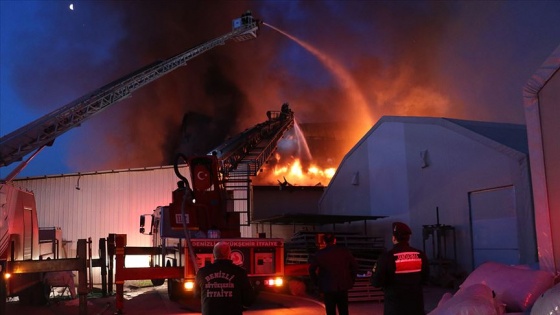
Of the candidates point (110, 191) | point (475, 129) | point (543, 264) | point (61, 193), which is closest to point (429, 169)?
point (475, 129)

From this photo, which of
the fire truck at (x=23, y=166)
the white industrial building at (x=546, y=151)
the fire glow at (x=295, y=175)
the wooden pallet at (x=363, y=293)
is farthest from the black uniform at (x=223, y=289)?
the fire glow at (x=295, y=175)

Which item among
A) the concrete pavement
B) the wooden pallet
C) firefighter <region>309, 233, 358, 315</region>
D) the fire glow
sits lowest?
the concrete pavement

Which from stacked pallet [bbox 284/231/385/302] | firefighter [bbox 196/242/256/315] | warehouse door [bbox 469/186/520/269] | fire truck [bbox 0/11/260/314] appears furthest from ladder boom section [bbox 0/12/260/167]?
firefighter [bbox 196/242/256/315]

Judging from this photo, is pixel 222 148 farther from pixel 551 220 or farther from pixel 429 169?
pixel 551 220

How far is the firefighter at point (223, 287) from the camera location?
4551 mm

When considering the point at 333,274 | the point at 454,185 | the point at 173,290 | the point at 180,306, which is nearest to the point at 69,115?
the point at 173,290

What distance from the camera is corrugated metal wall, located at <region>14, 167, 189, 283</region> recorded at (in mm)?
19719

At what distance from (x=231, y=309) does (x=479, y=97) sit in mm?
23044

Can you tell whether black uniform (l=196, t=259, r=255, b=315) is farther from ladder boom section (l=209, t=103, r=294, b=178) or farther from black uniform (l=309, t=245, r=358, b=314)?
ladder boom section (l=209, t=103, r=294, b=178)

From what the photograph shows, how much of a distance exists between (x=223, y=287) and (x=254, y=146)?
18.0 m

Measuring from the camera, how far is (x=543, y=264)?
7.43 metres

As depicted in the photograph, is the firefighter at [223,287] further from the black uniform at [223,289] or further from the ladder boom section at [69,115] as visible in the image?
the ladder boom section at [69,115]

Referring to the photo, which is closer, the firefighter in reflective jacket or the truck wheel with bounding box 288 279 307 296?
the firefighter in reflective jacket

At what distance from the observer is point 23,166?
1333 centimetres
